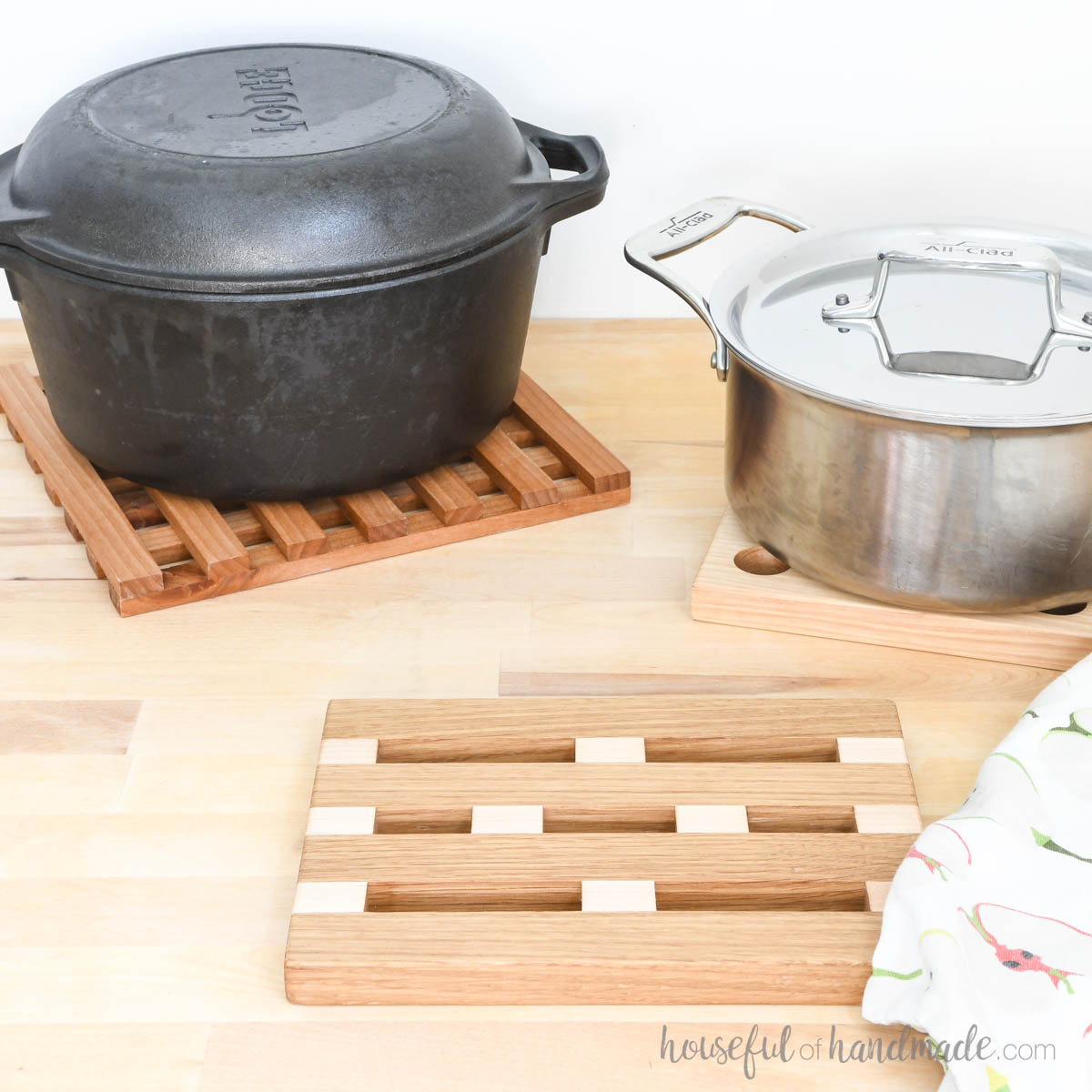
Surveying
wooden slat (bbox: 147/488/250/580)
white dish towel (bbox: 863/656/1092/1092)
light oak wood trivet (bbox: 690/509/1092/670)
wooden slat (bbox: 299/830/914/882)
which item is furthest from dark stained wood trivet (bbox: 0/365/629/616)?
white dish towel (bbox: 863/656/1092/1092)

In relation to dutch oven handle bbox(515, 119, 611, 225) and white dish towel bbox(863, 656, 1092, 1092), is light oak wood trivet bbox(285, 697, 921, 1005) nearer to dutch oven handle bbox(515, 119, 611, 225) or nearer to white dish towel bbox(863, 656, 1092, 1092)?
white dish towel bbox(863, 656, 1092, 1092)

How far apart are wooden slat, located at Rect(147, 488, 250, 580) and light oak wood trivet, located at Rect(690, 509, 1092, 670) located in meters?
0.31

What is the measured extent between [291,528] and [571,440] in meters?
0.24

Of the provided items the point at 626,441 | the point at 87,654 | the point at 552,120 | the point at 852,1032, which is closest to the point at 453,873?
the point at 852,1032

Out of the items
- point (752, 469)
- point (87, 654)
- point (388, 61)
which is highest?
point (388, 61)

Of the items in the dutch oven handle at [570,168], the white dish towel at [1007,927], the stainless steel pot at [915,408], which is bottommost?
the white dish towel at [1007,927]

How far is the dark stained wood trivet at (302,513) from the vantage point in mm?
877

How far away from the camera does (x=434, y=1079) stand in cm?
57

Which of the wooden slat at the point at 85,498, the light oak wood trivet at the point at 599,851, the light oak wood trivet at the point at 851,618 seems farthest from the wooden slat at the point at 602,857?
the wooden slat at the point at 85,498

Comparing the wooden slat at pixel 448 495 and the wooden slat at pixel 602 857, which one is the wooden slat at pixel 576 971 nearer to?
the wooden slat at pixel 602 857

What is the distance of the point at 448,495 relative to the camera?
950 millimetres

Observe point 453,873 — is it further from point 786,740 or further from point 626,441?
point 626,441

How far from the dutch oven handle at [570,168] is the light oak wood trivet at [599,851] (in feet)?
1.17

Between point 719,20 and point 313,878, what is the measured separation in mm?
841
